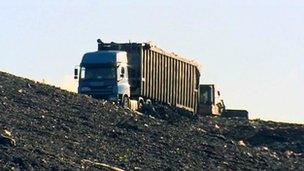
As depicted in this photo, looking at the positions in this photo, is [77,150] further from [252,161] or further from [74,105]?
[74,105]

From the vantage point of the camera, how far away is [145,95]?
4619 centimetres

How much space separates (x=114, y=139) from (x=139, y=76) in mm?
13387

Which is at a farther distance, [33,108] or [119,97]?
[119,97]

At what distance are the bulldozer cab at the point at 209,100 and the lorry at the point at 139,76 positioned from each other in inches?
23.6

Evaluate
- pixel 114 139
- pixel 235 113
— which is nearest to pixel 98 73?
pixel 114 139

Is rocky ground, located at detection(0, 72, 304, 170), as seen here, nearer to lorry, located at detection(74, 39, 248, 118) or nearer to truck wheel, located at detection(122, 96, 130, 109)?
truck wheel, located at detection(122, 96, 130, 109)

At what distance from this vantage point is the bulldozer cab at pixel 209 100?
55.2 m

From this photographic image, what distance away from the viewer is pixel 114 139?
3269 cm

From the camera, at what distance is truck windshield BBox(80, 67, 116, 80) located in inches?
1697

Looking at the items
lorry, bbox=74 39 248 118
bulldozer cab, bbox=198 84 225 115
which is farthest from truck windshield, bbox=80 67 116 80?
bulldozer cab, bbox=198 84 225 115

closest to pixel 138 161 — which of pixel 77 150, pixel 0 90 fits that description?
pixel 77 150

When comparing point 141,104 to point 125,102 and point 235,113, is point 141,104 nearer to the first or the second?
point 125,102

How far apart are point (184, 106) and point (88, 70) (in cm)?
868

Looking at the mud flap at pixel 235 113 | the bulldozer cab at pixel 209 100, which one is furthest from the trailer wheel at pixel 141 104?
the mud flap at pixel 235 113
